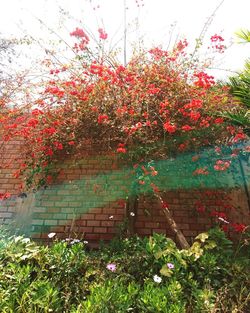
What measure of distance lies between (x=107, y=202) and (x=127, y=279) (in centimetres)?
170

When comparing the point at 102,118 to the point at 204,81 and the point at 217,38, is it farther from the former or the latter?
the point at 217,38

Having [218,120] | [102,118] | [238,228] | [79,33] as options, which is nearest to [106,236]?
[102,118]

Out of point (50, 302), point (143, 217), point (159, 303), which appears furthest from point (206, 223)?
point (50, 302)

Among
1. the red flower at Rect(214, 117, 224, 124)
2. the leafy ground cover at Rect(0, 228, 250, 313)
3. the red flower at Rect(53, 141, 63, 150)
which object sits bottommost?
the leafy ground cover at Rect(0, 228, 250, 313)

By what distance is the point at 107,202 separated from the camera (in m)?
4.20

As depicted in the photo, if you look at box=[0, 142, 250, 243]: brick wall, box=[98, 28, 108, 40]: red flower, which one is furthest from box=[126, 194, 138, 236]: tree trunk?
box=[98, 28, 108, 40]: red flower

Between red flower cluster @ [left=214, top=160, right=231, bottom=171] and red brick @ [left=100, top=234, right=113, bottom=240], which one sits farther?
red brick @ [left=100, top=234, right=113, bottom=240]

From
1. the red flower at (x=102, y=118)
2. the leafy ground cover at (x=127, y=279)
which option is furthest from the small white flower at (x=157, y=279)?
the red flower at (x=102, y=118)

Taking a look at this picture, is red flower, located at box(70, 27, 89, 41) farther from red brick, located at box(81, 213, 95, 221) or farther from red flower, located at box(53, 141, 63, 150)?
red brick, located at box(81, 213, 95, 221)

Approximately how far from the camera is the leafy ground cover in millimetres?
2141

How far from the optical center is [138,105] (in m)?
3.70

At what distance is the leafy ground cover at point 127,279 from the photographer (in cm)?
214

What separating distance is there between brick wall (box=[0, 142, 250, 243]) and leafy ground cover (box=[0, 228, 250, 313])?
1064 millimetres

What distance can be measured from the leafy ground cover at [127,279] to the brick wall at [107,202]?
1.06 m
